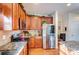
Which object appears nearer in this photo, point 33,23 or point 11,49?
point 11,49

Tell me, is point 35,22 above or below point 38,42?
above

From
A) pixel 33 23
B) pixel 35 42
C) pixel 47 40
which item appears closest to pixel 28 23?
pixel 33 23

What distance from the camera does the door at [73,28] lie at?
6.41 ft

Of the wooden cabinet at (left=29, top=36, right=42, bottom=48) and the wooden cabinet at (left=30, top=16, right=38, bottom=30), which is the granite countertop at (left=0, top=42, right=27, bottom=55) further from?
the wooden cabinet at (left=30, top=16, right=38, bottom=30)

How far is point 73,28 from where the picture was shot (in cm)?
200

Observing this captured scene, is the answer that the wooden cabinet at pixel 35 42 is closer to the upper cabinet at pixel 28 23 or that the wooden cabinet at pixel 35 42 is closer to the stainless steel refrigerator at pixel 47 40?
the stainless steel refrigerator at pixel 47 40

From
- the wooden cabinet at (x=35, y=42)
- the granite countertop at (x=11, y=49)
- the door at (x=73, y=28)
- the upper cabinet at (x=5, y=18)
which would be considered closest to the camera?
the granite countertop at (x=11, y=49)

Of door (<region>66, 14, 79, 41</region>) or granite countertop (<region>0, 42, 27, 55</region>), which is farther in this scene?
door (<region>66, 14, 79, 41</region>)

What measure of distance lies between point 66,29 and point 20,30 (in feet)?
3.11

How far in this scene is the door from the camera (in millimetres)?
1955

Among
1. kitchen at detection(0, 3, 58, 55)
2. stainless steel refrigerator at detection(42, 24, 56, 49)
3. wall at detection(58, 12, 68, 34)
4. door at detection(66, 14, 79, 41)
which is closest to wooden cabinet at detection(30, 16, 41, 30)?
kitchen at detection(0, 3, 58, 55)

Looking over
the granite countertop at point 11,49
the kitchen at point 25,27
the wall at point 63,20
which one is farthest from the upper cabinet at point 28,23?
the wall at point 63,20

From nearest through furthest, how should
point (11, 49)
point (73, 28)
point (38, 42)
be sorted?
point (11, 49) < point (73, 28) < point (38, 42)

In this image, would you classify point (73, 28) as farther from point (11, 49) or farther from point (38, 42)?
point (11, 49)
